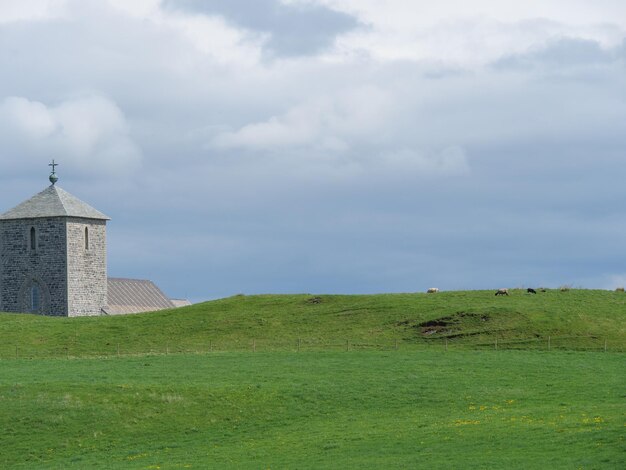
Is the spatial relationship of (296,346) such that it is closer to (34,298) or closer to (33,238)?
(34,298)

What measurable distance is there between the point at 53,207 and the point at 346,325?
42058mm

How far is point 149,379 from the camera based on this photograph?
6375 centimetres

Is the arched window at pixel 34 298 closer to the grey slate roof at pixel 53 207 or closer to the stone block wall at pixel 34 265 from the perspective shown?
the stone block wall at pixel 34 265

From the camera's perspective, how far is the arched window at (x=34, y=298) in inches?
4660

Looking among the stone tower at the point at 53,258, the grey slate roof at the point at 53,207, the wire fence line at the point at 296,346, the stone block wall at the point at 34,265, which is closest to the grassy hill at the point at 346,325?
the wire fence line at the point at 296,346

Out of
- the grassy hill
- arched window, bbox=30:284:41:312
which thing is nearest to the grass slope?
the grassy hill

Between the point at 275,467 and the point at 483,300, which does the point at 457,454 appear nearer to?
the point at 275,467

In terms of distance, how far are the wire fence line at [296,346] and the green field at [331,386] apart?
0.19m

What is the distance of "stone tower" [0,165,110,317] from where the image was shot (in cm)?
11781

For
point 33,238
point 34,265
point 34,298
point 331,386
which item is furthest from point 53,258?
point 331,386

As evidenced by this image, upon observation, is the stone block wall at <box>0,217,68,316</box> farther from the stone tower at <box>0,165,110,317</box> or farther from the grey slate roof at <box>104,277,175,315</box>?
the grey slate roof at <box>104,277,175,315</box>

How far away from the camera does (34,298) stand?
389ft

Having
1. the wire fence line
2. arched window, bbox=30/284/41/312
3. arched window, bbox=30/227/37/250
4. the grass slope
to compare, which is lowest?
the grass slope

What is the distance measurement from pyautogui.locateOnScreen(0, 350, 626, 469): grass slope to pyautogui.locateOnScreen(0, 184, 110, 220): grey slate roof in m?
47.0
